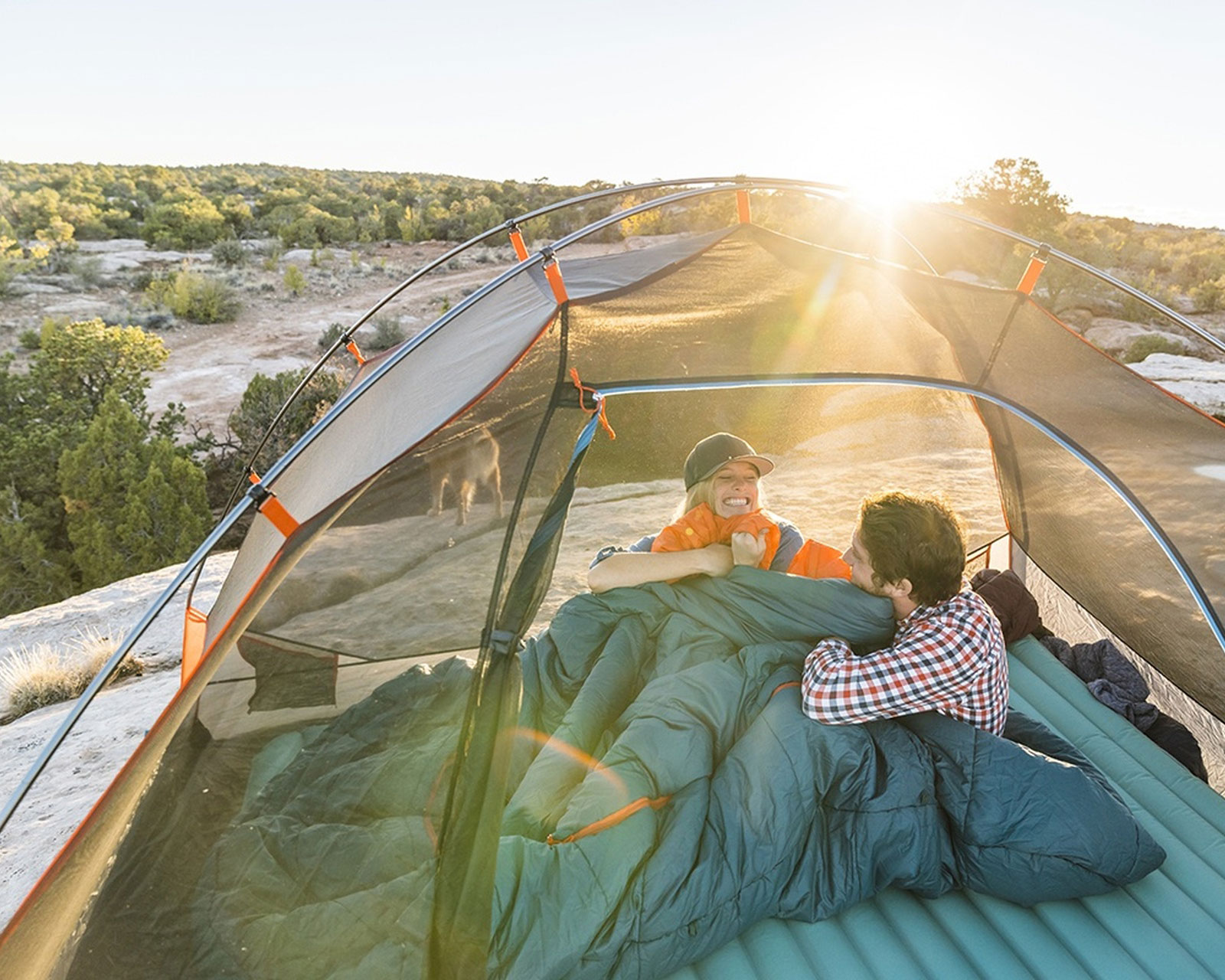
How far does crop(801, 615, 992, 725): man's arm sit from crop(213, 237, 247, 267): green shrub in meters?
17.5

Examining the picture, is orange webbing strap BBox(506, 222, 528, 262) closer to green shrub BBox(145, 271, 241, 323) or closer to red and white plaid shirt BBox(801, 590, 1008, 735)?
red and white plaid shirt BBox(801, 590, 1008, 735)

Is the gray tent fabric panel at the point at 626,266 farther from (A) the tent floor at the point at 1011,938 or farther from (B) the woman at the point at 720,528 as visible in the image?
(A) the tent floor at the point at 1011,938

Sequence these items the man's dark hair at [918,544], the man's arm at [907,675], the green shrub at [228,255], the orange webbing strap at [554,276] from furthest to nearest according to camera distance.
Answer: the green shrub at [228,255], the orange webbing strap at [554,276], the man's dark hair at [918,544], the man's arm at [907,675]

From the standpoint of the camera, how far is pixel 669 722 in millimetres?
2195

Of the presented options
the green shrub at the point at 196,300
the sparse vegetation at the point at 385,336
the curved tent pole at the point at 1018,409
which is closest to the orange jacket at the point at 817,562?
the curved tent pole at the point at 1018,409

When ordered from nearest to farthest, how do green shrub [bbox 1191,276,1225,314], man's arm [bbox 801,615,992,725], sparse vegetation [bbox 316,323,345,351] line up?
man's arm [bbox 801,615,992,725]
sparse vegetation [bbox 316,323,345,351]
green shrub [bbox 1191,276,1225,314]

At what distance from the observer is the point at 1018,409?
293 centimetres

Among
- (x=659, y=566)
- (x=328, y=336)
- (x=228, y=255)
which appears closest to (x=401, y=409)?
(x=659, y=566)

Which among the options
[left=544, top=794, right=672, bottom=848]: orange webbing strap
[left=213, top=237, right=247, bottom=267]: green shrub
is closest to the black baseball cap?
[left=544, top=794, right=672, bottom=848]: orange webbing strap

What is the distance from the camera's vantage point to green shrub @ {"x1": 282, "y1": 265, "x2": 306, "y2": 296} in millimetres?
14633

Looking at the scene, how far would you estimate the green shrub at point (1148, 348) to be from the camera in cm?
1077


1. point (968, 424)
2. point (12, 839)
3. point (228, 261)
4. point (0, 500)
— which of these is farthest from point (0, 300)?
point (968, 424)

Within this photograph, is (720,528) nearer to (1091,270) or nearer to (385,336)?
(1091,270)

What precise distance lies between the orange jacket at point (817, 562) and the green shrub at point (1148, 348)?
9.86m
